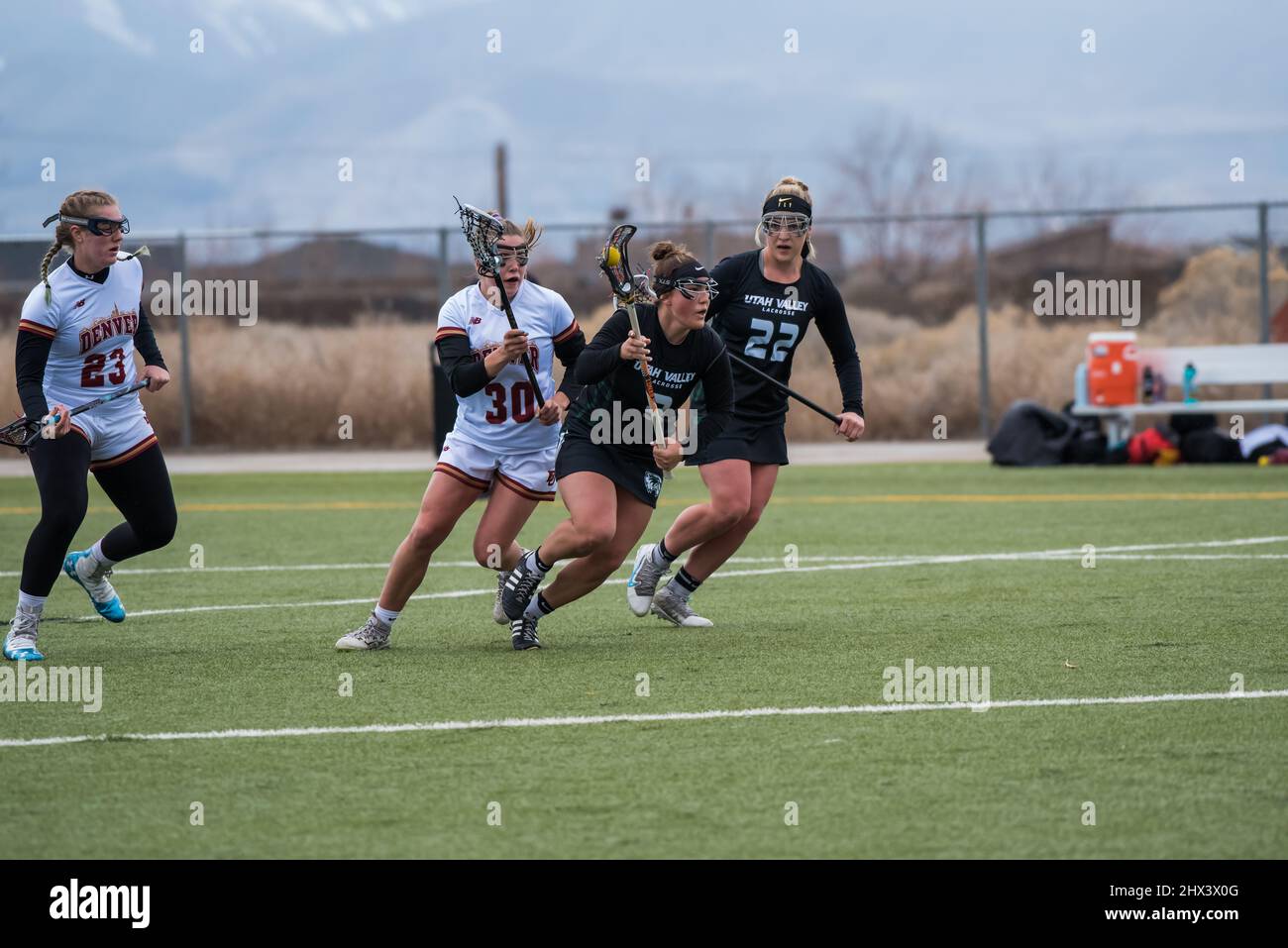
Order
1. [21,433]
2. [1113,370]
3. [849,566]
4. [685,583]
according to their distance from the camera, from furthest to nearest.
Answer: [1113,370]
[849,566]
[685,583]
[21,433]

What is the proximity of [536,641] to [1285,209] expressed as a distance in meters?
17.1

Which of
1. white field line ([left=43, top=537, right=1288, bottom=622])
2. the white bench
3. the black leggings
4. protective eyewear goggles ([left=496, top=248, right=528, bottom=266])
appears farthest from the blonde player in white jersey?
the white bench

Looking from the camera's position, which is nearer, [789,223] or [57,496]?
[57,496]

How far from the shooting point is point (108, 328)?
7875 mm

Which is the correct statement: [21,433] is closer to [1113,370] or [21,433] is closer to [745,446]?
[745,446]

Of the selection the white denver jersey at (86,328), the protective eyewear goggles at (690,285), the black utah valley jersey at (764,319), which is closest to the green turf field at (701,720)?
the black utah valley jersey at (764,319)

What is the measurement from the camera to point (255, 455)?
2342 cm

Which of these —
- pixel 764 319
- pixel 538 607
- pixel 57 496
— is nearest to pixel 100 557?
pixel 57 496

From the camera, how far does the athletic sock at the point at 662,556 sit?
860 cm

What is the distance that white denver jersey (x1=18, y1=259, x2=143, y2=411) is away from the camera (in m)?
7.65

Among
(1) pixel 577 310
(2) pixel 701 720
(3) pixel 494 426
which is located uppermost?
(1) pixel 577 310

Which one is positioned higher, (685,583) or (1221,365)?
(1221,365)

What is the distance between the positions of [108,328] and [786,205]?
3.23 metres
